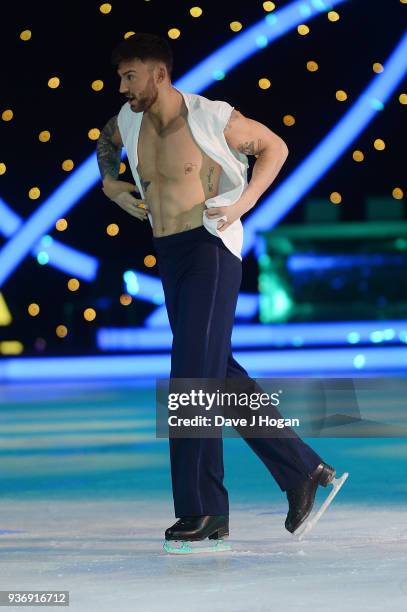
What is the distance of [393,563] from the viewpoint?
11.7 feet

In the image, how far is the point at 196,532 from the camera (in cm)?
391

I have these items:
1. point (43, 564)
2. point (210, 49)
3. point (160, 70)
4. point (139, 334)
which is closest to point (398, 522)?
point (43, 564)

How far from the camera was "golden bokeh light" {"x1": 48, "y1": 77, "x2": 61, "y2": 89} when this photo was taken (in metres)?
21.7

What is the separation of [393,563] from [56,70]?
63.0 ft

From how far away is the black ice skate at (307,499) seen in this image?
4.05 meters

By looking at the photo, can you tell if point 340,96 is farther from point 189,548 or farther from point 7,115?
point 189,548

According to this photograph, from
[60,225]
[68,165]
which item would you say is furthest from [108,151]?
[68,165]

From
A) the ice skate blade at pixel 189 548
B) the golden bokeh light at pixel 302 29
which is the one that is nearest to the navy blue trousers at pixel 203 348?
the ice skate blade at pixel 189 548

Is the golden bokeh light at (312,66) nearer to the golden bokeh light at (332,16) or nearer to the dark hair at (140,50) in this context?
the golden bokeh light at (332,16)

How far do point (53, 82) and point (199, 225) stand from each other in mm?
18103

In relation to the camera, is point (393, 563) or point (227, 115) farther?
point (227, 115)

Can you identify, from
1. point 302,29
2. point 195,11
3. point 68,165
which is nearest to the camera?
point 68,165

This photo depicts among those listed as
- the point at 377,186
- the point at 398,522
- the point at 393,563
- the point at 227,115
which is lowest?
the point at 377,186

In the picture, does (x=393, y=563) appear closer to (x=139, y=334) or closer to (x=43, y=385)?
(x=43, y=385)
